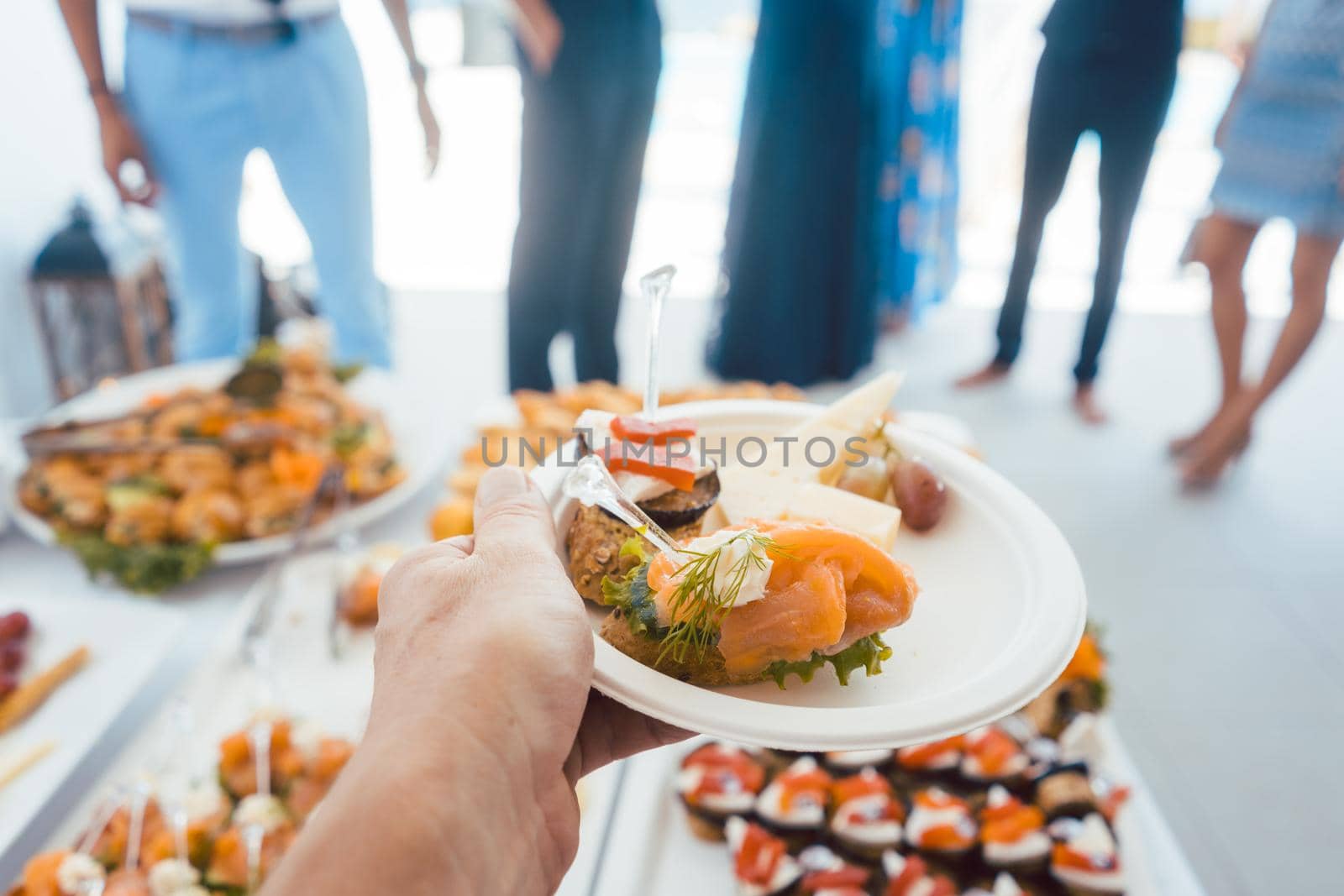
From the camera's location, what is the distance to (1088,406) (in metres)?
3.08

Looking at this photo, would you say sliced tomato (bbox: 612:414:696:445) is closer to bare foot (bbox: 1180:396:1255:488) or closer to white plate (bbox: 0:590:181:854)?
white plate (bbox: 0:590:181:854)

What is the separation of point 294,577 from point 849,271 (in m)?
2.30

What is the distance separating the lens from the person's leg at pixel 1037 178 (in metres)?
2.79

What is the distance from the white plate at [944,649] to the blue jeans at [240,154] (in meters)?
1.88

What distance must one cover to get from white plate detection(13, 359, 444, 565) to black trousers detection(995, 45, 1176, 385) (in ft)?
7.73

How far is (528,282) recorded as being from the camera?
2660 mm

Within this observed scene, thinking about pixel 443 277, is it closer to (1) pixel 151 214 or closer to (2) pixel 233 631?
(1) pixel 151 214

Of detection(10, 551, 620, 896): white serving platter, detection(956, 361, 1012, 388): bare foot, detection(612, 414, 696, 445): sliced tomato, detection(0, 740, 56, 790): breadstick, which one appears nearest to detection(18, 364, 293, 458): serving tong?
detection(10, 551, 620, 896): white serving platter

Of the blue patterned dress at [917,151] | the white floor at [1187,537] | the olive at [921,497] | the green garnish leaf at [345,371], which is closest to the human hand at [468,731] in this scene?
the olive at [921,497]

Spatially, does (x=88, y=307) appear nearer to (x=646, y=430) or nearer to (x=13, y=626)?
(x=13, y=626)

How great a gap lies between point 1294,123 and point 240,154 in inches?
117

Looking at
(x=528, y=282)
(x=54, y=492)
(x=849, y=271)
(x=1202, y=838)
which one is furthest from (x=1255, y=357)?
(x=54, y=492)

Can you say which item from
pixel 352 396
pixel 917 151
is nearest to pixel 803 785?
pixel 352 396

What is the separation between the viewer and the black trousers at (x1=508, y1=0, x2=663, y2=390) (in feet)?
7.74
